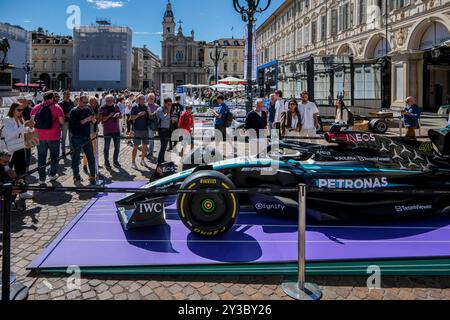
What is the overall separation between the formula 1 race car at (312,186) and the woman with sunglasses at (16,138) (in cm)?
241

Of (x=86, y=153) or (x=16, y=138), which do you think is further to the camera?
(x=86, y=153)

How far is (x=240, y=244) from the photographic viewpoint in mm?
4641

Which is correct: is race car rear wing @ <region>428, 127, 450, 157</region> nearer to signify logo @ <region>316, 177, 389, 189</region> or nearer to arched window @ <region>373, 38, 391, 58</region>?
signify logo @ <region>316, 177, 389, 189</region>

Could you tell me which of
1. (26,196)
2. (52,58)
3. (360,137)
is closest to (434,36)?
(360,137)

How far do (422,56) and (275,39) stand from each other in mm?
39665

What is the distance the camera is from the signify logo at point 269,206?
539cm

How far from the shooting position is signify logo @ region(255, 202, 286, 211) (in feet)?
17.7

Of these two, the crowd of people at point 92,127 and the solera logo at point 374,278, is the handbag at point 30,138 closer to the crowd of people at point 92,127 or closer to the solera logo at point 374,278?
the crowd of people at point 92,127

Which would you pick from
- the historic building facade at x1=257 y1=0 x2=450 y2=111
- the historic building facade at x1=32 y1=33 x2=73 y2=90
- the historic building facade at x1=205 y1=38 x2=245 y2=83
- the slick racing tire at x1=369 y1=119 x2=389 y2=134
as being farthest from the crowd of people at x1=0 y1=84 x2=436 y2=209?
the historic building facade at x1=205 y1=38 x2=245 y2=83

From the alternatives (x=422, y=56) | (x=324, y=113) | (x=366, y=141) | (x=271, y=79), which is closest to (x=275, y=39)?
(x=422, y=56)

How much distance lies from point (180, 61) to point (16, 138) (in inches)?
4974

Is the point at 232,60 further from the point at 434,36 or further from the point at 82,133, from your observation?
the point at 82,133

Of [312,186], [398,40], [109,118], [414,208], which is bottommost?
[414,208]

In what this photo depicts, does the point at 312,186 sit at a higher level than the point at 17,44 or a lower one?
lower
